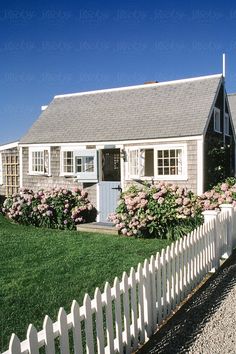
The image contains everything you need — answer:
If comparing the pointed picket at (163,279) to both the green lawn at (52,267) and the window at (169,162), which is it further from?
the window at (169,162)

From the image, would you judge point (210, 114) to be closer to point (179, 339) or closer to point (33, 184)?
point (33, 184)

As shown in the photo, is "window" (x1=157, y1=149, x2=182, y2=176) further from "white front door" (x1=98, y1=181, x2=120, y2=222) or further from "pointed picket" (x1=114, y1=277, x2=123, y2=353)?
"pointed picket" (x1=114, y1=277, x2=123, y2=353)

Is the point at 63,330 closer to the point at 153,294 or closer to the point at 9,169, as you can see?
the point at 153,294

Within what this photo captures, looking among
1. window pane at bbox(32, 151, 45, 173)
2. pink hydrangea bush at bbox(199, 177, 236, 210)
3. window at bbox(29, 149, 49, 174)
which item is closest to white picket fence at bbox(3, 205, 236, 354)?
pink hydrangea bush at bbox(199, 177, 236, 210)

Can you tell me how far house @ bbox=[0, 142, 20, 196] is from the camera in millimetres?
17094

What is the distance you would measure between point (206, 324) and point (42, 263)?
4227 millimetres

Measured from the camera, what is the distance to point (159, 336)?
4316 millimetres

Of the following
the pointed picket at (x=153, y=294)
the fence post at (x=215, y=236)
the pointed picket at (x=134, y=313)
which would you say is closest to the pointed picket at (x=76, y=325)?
the pointed picket at (x=134, y=313)

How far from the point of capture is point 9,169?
17469 millimetres

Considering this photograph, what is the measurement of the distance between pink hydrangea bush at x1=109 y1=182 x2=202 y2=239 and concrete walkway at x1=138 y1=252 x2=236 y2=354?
16.2 ft

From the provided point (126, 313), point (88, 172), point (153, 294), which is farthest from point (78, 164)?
point (126, 313)

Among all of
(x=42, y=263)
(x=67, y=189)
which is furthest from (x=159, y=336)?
(x=67, y=189)

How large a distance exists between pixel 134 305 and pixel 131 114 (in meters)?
11.6

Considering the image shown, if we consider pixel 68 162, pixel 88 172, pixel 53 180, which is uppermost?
pixel 68 162
